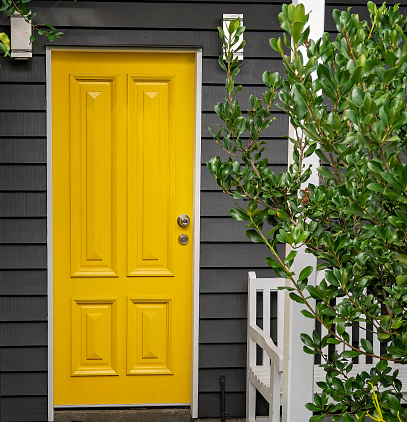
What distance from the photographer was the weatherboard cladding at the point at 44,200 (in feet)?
11.0

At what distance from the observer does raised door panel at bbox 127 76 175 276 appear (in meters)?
3.47

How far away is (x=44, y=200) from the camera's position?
3379 mm

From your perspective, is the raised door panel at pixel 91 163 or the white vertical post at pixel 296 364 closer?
the white vertical post at pixel 296 364

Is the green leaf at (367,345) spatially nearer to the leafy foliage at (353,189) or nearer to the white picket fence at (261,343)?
the leafy foliage at (353,189)

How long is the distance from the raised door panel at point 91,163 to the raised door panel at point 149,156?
110mm

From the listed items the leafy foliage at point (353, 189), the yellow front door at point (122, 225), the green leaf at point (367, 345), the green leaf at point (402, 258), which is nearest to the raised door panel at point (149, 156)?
the yellow front door at point (122, 225)

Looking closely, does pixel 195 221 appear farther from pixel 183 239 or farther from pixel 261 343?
pixel 261 343

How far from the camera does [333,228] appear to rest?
1345 millimetres

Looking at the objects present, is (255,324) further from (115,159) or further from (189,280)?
(115,159)

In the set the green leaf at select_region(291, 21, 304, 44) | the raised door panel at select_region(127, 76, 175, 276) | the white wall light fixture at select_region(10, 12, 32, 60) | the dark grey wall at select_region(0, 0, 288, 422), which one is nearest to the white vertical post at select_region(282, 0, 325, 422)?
the green leaf at select_region(291, 21, 304, 44)

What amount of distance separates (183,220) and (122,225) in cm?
36

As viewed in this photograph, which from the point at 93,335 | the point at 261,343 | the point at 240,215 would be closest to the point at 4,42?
the point at 240,215

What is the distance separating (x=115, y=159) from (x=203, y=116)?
1.85 feet

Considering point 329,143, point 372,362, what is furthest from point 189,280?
point 329,143
